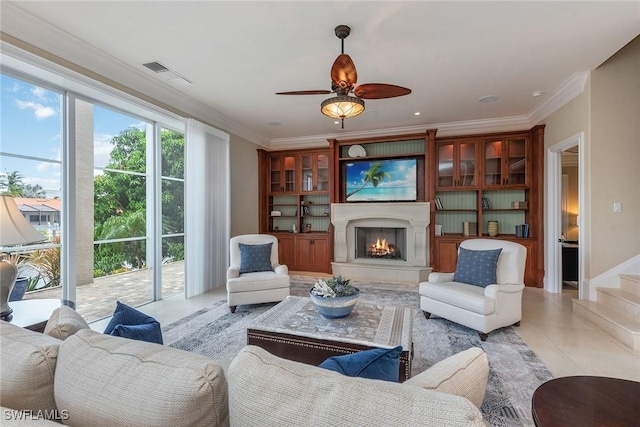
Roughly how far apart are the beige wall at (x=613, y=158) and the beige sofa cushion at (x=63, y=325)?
489 centimetres

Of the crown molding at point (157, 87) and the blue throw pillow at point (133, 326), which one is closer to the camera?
the blue throw pillow at point (133, 326)

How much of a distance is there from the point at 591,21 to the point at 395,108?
2349 mm

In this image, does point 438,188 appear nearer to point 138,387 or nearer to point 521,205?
point 521,205

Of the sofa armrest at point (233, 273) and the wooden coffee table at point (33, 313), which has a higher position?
the wooden coffee table at point (33, 313)

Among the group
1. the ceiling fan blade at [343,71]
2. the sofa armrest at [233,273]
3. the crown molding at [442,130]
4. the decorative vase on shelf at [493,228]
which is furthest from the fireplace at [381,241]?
the ceiling fan blade at [343,71]

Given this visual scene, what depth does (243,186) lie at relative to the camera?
225 inches

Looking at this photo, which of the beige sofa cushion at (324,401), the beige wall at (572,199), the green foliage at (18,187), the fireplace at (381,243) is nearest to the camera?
the beige sofa cushion at (324,401)

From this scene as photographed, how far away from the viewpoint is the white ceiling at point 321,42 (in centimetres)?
231

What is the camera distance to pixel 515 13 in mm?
2355

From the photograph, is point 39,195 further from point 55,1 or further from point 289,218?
point 289,218

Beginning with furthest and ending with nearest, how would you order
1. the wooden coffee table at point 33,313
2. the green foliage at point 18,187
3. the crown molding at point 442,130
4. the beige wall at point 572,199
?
the beige wall at point 572,199
the crown molding at point 442,130
the green foliage at point 18,187
the wooden coffee table at point 33,313

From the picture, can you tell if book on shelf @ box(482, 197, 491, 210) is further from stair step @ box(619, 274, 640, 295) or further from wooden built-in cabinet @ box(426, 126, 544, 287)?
stair step @ box(619, 274, 640, 295)

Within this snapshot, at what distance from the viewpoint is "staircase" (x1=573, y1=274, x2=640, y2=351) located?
8.99 ft

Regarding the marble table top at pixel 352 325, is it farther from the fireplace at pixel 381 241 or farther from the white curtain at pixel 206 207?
the fireplace at pixel 381 241
